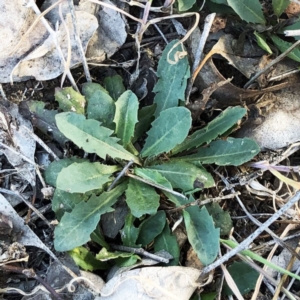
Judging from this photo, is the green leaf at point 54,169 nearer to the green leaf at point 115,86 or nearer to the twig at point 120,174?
the twig at point 120,174

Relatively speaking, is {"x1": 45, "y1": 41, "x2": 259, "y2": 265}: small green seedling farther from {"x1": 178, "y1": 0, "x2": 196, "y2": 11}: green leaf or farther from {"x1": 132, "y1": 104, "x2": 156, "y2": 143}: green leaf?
{"x1": 178, "y1": 0, "x2": 196, "y2": 11}: green leaf

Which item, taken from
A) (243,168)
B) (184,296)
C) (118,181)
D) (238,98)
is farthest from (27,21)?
(184,296)

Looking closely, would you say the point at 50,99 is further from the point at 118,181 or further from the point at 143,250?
the point at 143,250

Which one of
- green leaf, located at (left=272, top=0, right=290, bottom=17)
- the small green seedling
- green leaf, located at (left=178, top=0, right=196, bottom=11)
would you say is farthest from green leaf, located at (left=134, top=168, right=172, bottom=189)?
green leaf, located at (left=272, top=0, right=290, bottom=17)

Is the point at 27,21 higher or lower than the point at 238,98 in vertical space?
higher

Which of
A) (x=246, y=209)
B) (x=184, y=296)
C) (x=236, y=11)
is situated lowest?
(x=184, y=296)
